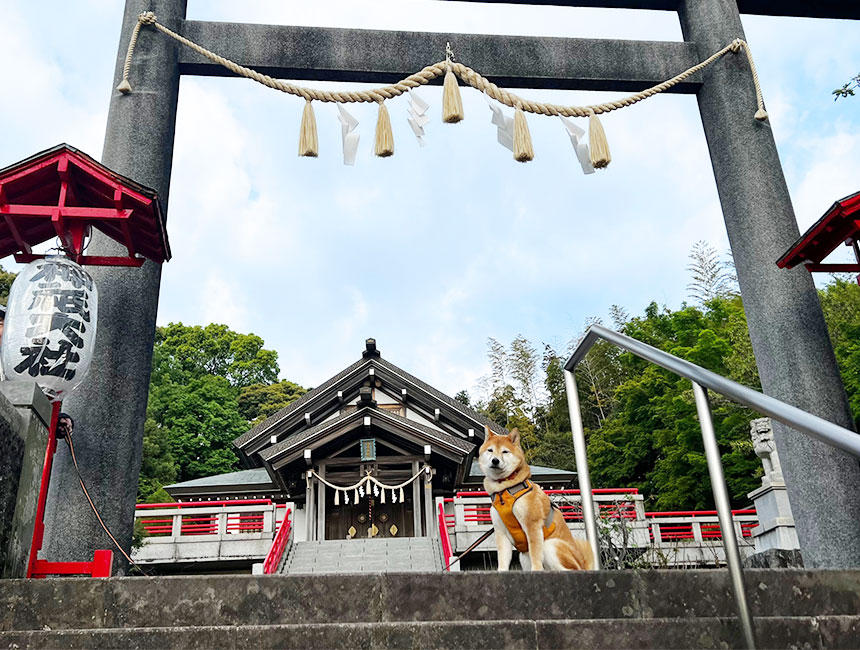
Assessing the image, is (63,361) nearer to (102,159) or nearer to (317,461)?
(102,159)

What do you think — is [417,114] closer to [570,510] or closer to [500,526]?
[500,526]

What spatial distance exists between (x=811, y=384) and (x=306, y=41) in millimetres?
4718

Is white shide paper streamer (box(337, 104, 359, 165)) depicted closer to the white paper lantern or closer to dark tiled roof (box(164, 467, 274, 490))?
the white paper lantern

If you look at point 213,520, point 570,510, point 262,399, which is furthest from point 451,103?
point 262,399

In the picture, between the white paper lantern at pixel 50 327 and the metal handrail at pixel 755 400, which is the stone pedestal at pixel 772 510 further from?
the white paper lantern at pixel 50 327

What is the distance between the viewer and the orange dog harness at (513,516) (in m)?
3.45

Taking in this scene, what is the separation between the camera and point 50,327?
3.31 meters

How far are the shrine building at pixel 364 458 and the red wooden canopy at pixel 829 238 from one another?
336 inches

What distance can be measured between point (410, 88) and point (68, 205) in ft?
8.69

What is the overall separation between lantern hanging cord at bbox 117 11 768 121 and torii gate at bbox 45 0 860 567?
10cm

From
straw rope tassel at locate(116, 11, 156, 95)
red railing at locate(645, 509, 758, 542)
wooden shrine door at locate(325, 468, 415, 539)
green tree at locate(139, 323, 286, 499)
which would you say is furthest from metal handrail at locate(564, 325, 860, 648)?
green tree at locate(139, 323, 286, 499)

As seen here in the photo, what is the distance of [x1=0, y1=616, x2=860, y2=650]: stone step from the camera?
6.50 feet

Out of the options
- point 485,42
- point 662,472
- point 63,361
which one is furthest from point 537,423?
point 63,361

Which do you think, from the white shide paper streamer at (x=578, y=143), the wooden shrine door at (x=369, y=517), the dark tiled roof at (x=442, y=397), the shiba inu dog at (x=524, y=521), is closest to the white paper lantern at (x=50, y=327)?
the shiba inu dog at (x=524, y=521)
